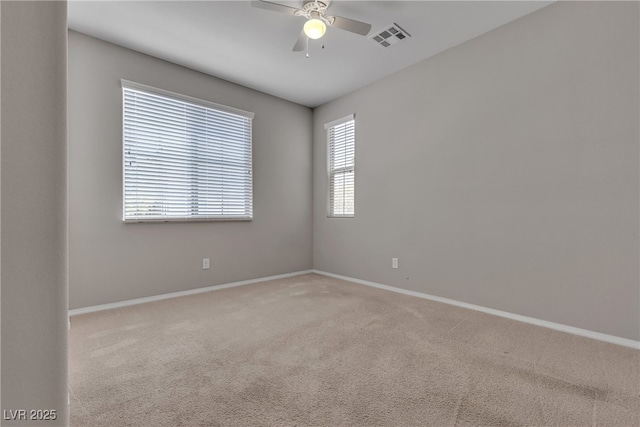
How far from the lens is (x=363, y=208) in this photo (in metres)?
3.92

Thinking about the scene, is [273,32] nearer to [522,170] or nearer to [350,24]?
[350,24]

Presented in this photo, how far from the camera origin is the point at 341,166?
4277 mm

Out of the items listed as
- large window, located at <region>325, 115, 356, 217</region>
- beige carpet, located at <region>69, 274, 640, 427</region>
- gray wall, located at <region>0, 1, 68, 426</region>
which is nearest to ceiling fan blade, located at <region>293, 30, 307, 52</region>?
large window, located at <region>325, 115, 356, 217</region>

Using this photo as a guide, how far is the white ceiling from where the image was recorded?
2398mm

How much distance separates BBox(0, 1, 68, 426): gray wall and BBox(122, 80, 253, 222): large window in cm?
279

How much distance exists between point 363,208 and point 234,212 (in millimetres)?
1757

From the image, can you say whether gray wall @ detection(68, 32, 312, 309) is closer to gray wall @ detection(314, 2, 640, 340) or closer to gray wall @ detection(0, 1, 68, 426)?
gray wall @ detection(314, 2, 640, 340)

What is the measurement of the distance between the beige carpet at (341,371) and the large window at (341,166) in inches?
72.5

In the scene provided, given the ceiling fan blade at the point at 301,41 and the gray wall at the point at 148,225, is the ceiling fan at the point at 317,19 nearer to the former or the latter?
the ceiling fan blade at the point at 301,41

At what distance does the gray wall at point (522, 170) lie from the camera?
6.89 feet

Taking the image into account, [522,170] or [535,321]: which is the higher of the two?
[522,170]

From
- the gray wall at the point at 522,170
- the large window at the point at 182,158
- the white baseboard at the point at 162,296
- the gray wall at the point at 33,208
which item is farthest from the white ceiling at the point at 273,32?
the white baseboard at the point at 162,296

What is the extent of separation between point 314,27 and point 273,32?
656 millimetres

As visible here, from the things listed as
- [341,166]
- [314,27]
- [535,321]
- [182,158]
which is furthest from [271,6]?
[535,321]
